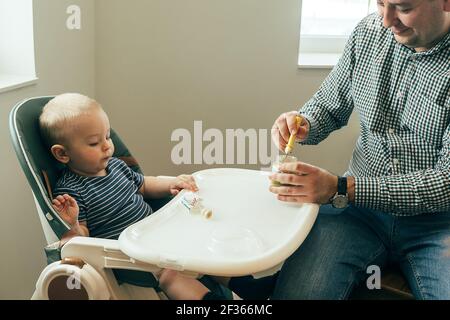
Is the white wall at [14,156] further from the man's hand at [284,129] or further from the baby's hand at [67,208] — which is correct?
the man's hand at [284,129]

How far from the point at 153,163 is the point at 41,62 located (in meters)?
0.65

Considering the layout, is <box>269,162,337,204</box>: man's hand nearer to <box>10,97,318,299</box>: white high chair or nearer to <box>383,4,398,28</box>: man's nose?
<box>10,97,318,299</box>: white high chair

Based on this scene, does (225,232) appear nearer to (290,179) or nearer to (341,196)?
(290,179)

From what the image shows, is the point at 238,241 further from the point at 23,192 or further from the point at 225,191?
the point at 23,192

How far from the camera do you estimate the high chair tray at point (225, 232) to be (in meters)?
1.09

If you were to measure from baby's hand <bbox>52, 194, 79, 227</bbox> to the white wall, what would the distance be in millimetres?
403

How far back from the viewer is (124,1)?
2.02 m

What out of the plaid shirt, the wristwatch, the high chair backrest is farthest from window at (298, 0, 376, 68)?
the high chair backrest

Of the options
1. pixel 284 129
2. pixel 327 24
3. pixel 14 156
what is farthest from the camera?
pixel 327 24

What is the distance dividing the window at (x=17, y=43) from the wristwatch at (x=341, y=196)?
3.07 ft

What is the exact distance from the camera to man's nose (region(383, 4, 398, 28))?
4.51 ft

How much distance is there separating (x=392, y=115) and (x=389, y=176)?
0.19 m

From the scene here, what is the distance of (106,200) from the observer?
1.43m

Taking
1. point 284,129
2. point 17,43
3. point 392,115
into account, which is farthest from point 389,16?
point 17,43
